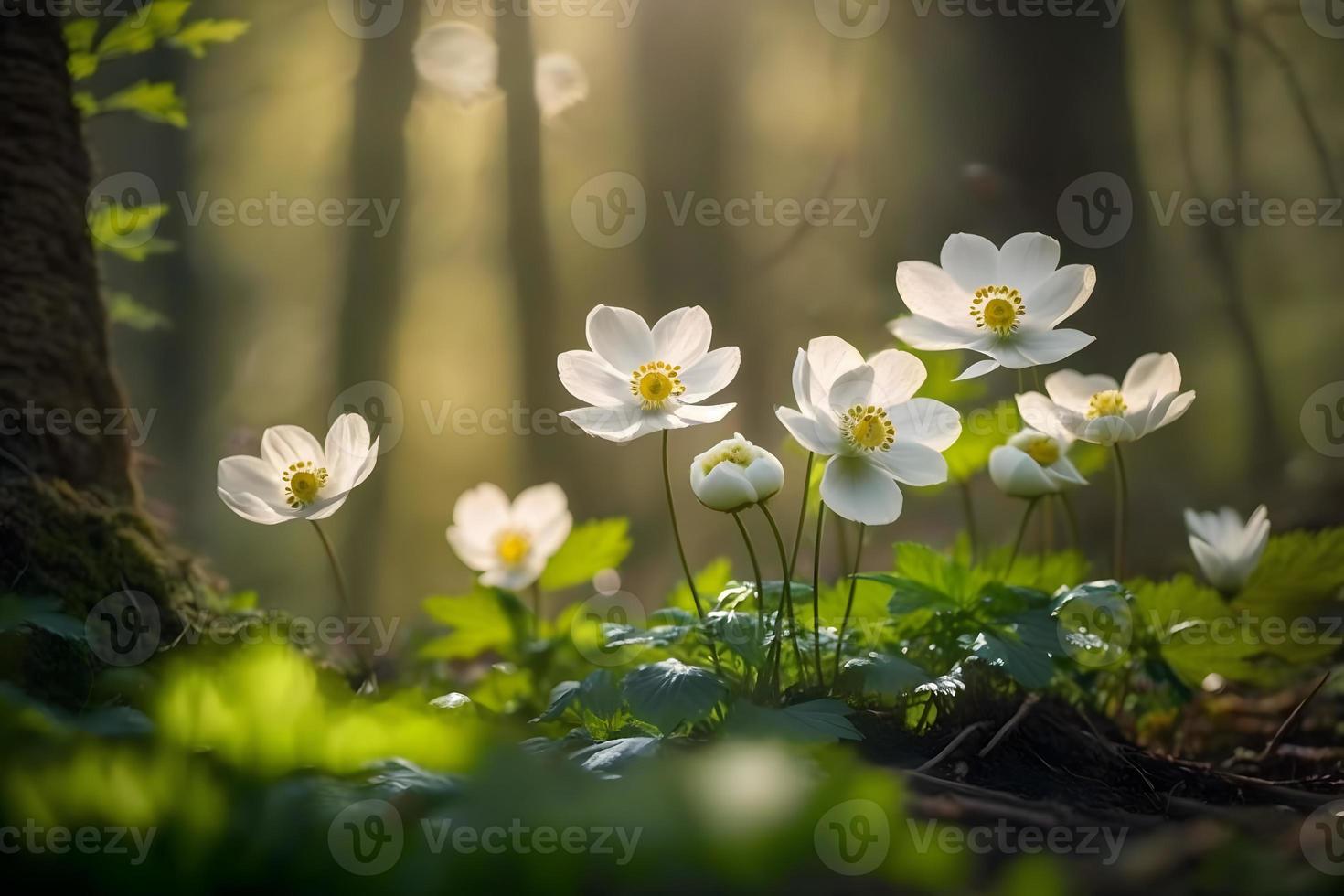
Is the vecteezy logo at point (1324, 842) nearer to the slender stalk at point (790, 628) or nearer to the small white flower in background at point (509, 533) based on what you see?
the slender stalk at point (790, 628)

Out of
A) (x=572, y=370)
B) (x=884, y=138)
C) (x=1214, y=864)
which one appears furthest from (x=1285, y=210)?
(x=1214, y=864)

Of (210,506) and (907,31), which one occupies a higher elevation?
(907,31)

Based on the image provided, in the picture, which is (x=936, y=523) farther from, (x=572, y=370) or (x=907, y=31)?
(x=572, y=370)

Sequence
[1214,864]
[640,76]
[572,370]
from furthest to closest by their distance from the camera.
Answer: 1. [640,76]
2. [572,370]
3. [1214,864]

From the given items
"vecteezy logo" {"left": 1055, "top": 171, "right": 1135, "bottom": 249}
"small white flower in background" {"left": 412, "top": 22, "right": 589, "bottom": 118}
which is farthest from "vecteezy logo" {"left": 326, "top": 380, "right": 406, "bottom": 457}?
"vecteezy logo" {"left": 1055, "top": 171, "right": 1135, "bottom": 249}

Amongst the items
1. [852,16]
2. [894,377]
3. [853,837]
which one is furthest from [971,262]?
[852,16]

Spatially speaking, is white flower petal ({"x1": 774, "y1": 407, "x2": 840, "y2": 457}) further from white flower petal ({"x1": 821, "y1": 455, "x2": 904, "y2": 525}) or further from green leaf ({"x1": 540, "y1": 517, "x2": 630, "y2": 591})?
green leaf ({"x1": 540, "y1": 517, "x2": 630, "y2": 591})
